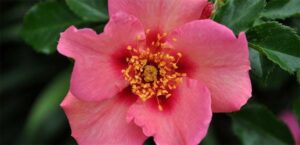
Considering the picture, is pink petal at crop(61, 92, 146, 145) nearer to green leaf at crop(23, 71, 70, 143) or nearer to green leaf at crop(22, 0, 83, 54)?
green leaf at crop(22, 0, 83, 54)

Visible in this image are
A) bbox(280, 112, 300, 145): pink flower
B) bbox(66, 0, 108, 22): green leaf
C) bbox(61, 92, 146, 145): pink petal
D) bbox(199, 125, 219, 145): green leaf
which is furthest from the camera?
bbox(199, 125, 219, 145): green leaf

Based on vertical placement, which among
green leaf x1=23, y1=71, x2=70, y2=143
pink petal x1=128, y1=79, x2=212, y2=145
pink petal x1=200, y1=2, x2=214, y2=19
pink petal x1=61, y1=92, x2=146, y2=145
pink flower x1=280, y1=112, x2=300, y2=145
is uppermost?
pink petal x1=200, y1=2, x2=214, y2=19

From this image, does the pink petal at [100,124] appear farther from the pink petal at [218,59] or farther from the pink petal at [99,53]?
the pink petal at [218,59]

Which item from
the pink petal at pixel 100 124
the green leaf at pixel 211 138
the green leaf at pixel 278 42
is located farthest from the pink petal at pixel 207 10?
the green leaf at pixel 211 138

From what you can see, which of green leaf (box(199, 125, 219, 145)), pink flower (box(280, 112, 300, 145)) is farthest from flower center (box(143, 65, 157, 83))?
green leaf (box(199, 125, 219, 145))

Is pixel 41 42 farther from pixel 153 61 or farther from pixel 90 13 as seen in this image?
pixel 153 61

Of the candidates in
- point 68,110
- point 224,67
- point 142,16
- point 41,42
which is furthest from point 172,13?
point 41,42

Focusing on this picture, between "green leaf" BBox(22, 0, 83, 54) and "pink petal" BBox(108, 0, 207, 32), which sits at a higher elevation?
"pink petal" BBox(108, 0, 207, 32)
